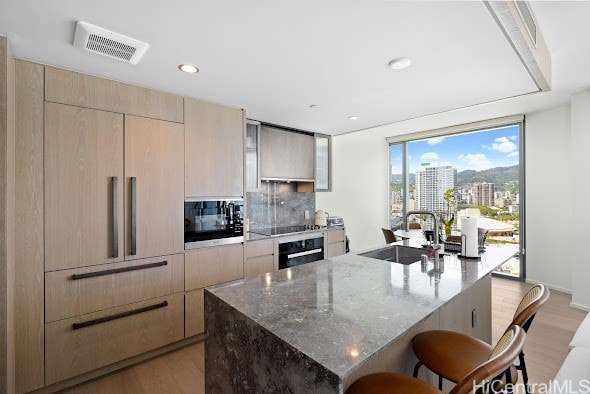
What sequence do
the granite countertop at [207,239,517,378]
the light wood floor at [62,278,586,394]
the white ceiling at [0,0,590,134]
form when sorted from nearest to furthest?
the granite countertop at [207,239,517,378] → the white ceiling at [0,0,590,134] → the light wood floor at [62,278,586,394]

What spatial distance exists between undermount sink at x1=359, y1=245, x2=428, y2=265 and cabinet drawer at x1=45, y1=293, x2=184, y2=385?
6.05 feet

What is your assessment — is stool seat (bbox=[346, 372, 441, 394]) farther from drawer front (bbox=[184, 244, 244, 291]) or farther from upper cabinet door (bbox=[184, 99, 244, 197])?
upper cabinet door (bbox=[184, 99, 244, 197])

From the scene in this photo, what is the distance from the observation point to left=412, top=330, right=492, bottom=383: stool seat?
1.29 meters

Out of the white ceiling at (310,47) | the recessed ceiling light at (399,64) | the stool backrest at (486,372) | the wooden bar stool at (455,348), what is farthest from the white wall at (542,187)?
the stool backrest at (486,372)

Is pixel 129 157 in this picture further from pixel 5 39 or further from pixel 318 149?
pixel 318 149

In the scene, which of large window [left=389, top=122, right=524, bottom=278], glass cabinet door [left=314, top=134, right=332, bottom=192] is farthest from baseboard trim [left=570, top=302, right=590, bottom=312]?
glass cabinet door [left=314, top=134, right=332, bottom=192]

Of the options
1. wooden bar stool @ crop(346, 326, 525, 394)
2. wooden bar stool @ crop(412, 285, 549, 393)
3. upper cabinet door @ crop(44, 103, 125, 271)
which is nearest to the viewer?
wooden bar stool @ crop(346, 326, 525, 394)

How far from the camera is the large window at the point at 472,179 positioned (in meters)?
4.37

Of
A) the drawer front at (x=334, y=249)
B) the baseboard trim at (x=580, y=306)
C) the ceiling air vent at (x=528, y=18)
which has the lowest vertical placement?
the baseboard trim at (x=580, y=306)

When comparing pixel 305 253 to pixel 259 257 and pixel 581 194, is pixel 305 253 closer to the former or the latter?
pixel 259 257

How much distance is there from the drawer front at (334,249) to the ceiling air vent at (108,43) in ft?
10.5

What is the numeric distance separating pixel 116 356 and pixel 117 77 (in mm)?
2269

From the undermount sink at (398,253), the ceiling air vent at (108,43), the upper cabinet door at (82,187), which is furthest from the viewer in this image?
the undermount sink at (398,253)

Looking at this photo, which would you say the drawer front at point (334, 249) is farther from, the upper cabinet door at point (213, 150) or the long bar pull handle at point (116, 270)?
the long bar pull handle at point (116, 270)
